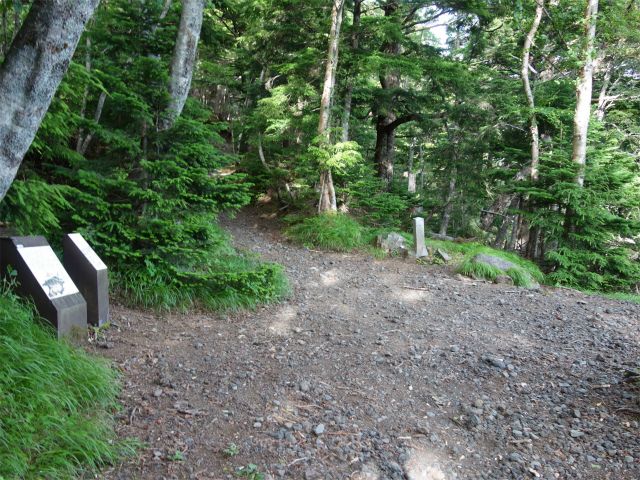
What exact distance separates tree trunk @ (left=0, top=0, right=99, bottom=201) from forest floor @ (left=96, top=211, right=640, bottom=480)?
6.96 feet

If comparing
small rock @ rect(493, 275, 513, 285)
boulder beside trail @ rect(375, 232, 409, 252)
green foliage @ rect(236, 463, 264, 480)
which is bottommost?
green foliage @ rect(236, 463, 264, 480)

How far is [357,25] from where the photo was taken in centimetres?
1016

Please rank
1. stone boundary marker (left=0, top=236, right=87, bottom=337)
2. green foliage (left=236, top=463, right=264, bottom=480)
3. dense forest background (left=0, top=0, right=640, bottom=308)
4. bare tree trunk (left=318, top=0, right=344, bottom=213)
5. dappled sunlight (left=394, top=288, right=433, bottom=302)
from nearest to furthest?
green foliage (left=236, top=463, right=264, bottom=480) → stone boundary marker (left=0, top=236, right=87, bottom=337) → dense forest background (left=0, top=0, right=640, bottom=308) → dappled sunlight (left=394, top=288, right=433, bottom=302) → bare tree trunk (left=318, top=0, right=344, bottom=213)

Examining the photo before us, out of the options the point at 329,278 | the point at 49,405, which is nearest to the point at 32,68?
the point at 49,405

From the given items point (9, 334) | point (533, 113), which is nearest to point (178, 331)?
point (9, 334)

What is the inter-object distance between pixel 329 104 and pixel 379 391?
7.69 meters

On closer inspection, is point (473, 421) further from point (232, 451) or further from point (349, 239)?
point (349, 239)

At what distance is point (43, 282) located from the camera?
343 cm

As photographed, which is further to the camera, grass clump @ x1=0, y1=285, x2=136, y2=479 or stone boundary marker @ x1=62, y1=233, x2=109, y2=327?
stone boundary marker @ x1=62, y1=233, x2=109, y2=327

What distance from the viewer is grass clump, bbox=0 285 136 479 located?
87.5 inches

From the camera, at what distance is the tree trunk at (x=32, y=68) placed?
2.57m

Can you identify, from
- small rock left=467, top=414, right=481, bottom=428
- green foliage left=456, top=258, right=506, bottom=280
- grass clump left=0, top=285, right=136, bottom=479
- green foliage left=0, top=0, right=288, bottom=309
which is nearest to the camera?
grass clump left=0, top=285, right=136, bottom=479

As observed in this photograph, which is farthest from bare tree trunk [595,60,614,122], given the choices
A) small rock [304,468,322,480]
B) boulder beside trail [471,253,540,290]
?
small rock [304,468,322,480]

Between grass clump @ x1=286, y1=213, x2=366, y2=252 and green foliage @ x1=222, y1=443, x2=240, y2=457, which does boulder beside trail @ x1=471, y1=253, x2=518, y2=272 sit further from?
green foliage @ x1=222, y1=443, x2=240, y2=457
